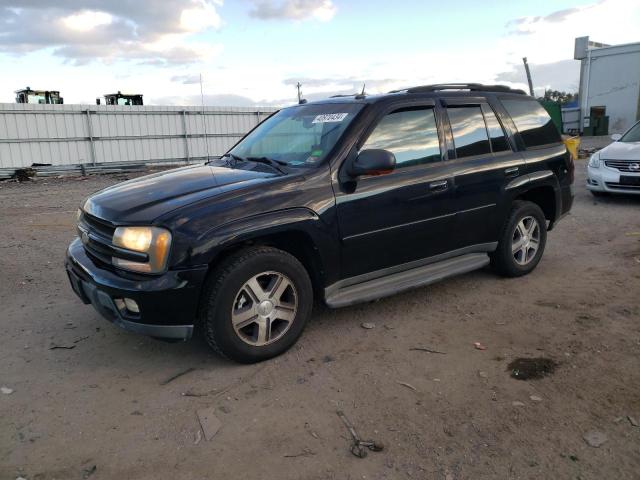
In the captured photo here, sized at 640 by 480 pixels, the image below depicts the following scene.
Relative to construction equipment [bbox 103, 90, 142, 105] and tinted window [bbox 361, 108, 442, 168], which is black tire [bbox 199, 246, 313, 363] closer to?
tinted window [bbox 361, 108, 442, 168]

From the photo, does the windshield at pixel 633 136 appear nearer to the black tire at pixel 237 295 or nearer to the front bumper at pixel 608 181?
the front bumper at pixel 608 181

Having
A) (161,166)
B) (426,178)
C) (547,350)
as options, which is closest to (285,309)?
(426,178)

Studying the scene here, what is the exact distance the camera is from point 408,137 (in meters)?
4.21

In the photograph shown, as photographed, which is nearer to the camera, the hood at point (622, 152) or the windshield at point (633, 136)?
the hood at point (622, 152)

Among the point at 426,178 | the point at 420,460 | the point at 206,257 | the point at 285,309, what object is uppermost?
the point at 426,178

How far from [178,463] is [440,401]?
4.94 ft

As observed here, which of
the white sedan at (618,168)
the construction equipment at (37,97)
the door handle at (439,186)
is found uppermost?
the construction equipment at (37,97)

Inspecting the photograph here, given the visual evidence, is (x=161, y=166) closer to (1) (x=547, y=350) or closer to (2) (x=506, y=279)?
(2) (x=506, y=279)

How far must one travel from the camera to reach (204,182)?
3.71m

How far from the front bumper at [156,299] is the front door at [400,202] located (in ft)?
3.79

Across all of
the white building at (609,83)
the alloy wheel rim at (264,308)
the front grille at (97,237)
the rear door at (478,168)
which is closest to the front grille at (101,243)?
the front grille at (97,237)

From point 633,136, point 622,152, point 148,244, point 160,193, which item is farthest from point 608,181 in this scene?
point 148,244

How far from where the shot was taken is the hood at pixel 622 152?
870 centimetres

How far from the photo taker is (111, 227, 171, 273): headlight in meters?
3.13
